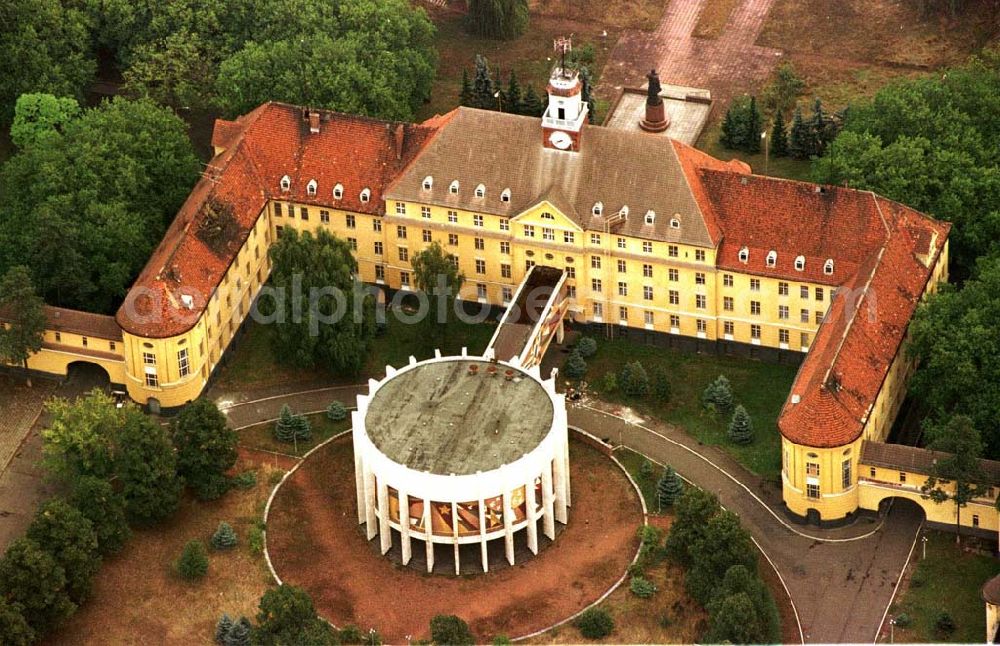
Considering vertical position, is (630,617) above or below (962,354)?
below

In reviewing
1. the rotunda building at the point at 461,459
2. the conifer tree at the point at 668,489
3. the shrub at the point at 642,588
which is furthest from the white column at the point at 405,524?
the conifer tree at the point at 668,489

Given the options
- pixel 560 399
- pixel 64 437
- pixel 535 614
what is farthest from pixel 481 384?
pixel 64 437

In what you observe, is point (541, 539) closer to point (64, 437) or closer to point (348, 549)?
point (348, 549)

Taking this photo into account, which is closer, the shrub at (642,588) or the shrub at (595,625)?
the shrub at (595,625)

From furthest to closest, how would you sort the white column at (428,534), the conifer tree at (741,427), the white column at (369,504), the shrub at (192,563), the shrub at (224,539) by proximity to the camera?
1. the conifer tree at (741,427)
2. the shrub at (224,539)
3. the white column at (369,504)
4. the shrub at (192,563)
5. the white column at (428,534)

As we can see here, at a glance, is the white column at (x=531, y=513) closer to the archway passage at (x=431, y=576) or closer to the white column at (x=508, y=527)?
the archway passage at (x=431, y=576)
